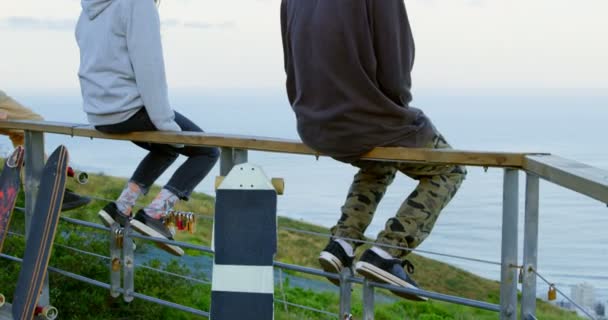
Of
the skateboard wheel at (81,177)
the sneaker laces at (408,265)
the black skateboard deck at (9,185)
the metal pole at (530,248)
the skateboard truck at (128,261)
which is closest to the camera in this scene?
the metal pole at (530,248)

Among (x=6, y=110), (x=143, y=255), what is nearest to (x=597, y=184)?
(x=6, y=110)

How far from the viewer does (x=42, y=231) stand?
342cm

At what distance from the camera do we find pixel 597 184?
162 cm

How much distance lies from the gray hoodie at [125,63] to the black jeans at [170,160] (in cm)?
3

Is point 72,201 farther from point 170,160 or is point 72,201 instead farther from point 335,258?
point 335,258

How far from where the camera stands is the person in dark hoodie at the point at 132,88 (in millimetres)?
3154

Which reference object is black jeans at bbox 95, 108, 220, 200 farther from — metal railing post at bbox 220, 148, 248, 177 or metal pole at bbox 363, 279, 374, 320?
metal pole at bbox 363, 279, 374, 320

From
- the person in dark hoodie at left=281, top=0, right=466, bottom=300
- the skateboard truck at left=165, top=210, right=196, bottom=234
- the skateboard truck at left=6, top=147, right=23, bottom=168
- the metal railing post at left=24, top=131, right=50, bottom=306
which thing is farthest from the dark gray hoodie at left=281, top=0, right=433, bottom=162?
the skateboard truck at left=6, top=147, right=23, bottom=168

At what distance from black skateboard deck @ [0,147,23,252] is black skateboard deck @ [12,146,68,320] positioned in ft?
0.66

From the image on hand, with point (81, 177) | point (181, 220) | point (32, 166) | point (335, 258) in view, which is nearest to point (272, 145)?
point (335, 258)

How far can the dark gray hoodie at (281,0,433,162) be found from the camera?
8.00 feet

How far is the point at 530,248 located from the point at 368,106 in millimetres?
580

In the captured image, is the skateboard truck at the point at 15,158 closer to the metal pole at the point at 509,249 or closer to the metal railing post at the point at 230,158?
the metal railing post at the point at 230,158

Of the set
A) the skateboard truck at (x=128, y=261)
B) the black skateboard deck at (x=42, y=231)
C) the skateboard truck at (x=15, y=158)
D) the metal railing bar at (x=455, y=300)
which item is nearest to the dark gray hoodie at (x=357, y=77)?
the metal railing bar at (x=455, y=300)
